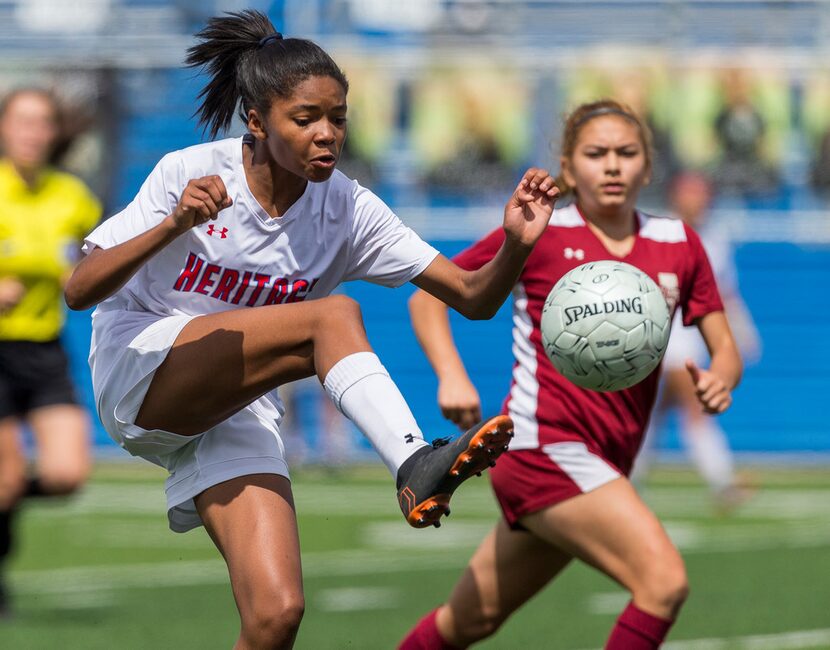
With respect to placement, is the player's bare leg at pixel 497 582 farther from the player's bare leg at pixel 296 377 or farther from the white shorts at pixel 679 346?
the white shorts at pixel 679 346

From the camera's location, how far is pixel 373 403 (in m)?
4.23

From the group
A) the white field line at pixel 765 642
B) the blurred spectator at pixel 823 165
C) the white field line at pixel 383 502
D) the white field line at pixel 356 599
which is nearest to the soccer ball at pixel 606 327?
the white field line at pixel 765 642

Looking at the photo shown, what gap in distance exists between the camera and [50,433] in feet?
26.0

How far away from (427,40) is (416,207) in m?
1.84

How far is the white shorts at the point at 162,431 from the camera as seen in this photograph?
449cm

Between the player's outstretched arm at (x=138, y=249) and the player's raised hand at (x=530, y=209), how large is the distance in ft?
2.82

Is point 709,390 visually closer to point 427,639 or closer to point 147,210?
point 427,639

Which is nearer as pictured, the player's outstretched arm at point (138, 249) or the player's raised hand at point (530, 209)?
the player's outstretched arm at point (138, 249)

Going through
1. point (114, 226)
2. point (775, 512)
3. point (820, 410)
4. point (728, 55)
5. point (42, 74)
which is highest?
point (114, 226)

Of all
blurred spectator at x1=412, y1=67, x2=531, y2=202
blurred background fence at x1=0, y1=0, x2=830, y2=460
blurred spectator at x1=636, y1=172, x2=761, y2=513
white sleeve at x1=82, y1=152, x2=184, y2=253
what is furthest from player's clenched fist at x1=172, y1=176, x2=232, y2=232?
blurred spectator at x1=412, y1=67, x2=531, y2=202

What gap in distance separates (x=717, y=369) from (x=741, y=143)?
12502 mm

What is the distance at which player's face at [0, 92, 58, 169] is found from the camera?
7.91 meters

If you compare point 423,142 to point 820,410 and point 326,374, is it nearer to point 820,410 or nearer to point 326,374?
point 820,410

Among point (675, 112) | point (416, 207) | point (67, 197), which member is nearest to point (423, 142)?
point (416, 207)
